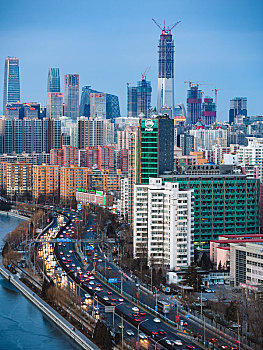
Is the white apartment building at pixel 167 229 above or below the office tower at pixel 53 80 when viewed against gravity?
below

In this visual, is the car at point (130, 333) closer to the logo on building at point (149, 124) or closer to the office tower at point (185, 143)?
the logo on building at point (149, 124)

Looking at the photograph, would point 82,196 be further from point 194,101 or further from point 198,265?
point 194,101

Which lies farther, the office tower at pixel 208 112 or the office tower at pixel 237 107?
the office tower at pixel 208 112

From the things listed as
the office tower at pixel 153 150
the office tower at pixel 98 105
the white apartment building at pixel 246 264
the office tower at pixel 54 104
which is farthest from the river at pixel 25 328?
the office tower at pixel 54 104

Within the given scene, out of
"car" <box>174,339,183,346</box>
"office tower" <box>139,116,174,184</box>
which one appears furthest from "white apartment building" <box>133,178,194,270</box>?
"car" <box>174,339,183,346</box>

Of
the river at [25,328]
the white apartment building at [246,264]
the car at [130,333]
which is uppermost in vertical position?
the white apartment building at [246,264]

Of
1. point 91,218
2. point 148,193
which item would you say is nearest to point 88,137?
point 91,218
